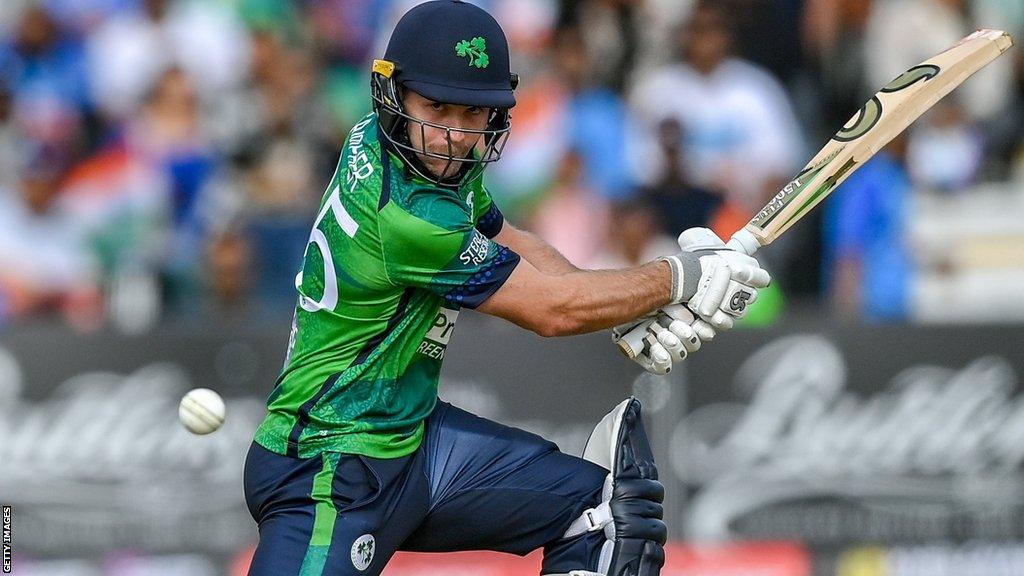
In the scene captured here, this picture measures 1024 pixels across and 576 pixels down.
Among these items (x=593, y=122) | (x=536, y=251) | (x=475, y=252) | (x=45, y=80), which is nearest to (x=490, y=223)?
(x=536, y=251)

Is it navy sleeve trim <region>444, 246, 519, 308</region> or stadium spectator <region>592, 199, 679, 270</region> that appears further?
stadium spectator <region>592, 199, 679, 270</region>

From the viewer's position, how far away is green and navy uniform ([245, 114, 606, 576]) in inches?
172

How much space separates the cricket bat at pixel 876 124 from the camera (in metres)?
4.92

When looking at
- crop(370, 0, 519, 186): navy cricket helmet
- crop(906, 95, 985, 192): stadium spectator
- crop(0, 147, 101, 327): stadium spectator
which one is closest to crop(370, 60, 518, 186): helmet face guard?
crop(370, 0, 519, 186): navy cricket helmet

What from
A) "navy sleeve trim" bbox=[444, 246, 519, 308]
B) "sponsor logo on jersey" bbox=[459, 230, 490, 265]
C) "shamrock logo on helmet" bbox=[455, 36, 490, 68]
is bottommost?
"navy sleeve trim" bbox=[444, 246, 519, 308]

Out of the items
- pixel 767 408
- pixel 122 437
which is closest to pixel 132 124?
pixel 122 437

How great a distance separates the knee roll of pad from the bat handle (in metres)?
0.57

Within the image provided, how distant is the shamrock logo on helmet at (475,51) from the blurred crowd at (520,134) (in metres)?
4.20

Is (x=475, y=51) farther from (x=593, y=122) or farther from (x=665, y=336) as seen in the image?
(x=593, y=122)

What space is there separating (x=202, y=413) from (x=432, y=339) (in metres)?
0.79

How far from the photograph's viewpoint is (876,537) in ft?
26.2

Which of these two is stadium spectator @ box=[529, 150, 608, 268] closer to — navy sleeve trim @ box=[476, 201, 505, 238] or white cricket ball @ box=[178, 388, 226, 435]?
navy sleeve trim @ box=[476, 201, 505, 238]

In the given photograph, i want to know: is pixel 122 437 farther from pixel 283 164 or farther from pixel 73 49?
pixel 73 49

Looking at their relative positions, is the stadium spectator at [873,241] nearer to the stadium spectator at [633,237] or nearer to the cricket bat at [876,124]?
the stadium spectator at [633,237]
